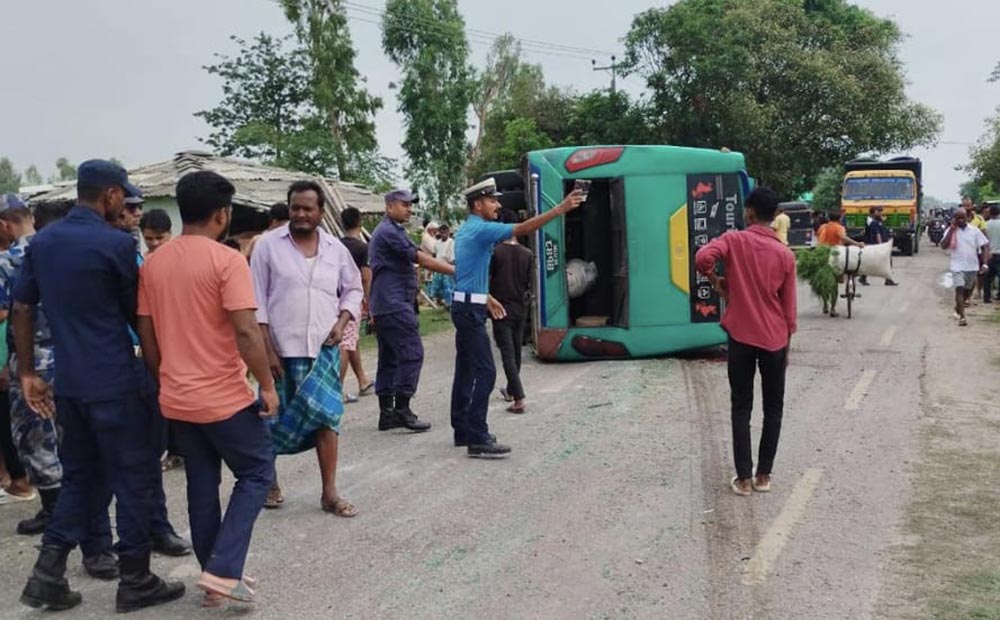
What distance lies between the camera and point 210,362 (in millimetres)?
3982

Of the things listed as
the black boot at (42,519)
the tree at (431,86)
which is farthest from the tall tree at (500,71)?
the black boot at (42,519)

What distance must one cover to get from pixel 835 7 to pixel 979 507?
51218 millimetres

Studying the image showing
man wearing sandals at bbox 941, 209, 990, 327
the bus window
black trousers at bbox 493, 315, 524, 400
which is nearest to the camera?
black trousers at bbox 493, 315, 524, 400

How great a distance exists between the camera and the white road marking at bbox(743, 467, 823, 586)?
4616mm

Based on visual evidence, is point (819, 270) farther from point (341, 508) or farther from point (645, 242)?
point (341, 508)

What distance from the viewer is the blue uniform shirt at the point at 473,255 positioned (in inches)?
261

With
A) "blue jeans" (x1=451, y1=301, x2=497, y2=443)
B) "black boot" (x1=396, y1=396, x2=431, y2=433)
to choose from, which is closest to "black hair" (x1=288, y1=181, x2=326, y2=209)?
"blue jeans" (x1=451, y1=301, x2=497, y2=443)

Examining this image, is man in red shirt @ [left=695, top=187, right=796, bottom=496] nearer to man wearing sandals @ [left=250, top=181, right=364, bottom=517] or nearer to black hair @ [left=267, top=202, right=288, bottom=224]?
man wearing sandals @ [left=250, top=181, right=364, bottom=517]

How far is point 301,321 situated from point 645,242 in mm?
6333

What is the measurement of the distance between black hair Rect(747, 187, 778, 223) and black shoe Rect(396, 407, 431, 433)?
3.25 metres

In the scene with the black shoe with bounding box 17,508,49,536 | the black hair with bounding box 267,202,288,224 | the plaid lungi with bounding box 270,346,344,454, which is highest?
the black hair with bounding box 267,202,288,224

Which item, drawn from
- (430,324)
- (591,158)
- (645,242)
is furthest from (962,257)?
(430,324)

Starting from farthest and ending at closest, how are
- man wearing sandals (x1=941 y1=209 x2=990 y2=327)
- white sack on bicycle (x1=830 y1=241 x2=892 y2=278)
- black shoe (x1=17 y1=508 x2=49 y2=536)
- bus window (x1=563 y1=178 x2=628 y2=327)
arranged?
white sack on bicycle (x1=830 y1=241 x2=892 y2=278), man wearing sandals (x1=941 y1=209 x2=990 y2=327), bus window (x1=563 y1=178 x2=628 y2=327), black shoe (x1=17 y1=508 x2=49 y2=536)

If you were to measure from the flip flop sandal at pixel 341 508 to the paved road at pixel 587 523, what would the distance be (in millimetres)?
73
